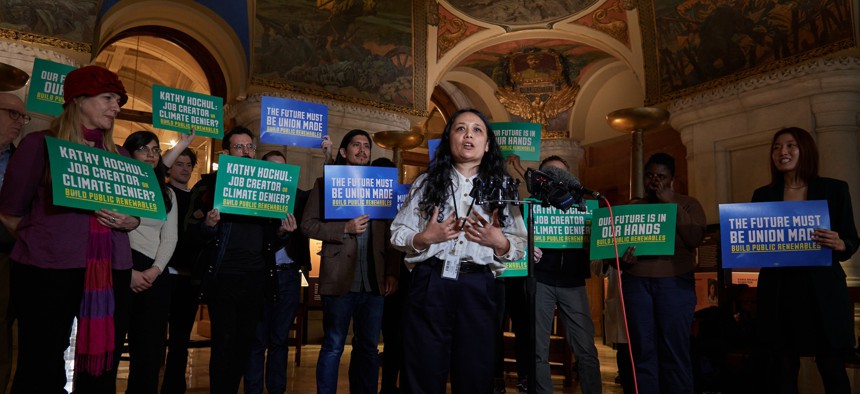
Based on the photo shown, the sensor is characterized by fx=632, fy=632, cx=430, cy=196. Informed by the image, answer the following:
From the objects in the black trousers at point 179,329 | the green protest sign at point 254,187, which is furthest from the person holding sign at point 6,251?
the green protest sign at point 254,187

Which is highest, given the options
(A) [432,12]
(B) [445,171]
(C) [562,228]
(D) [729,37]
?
(A) [432,12]

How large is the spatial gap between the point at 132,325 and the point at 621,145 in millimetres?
12981

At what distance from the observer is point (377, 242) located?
13.5 ft

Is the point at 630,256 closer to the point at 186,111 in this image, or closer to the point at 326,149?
the point at 326,149

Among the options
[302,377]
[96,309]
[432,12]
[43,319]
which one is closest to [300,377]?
[302,377]

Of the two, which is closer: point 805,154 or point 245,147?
point 805,154

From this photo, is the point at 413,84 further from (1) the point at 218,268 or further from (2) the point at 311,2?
(1) the point at 218,268

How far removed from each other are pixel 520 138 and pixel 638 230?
1804 mm

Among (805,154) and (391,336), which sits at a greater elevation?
(805,154)

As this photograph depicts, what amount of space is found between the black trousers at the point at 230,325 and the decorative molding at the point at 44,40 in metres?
6.93

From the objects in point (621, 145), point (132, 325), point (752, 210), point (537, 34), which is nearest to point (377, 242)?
point (132, 325)

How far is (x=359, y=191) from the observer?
400cm

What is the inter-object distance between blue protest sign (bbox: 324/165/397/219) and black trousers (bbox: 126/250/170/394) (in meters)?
1.09

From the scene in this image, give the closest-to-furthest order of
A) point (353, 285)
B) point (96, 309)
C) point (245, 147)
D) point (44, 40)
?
point (96, 309)
point (353, 285)
point (245, 147)
point (44, 40)
